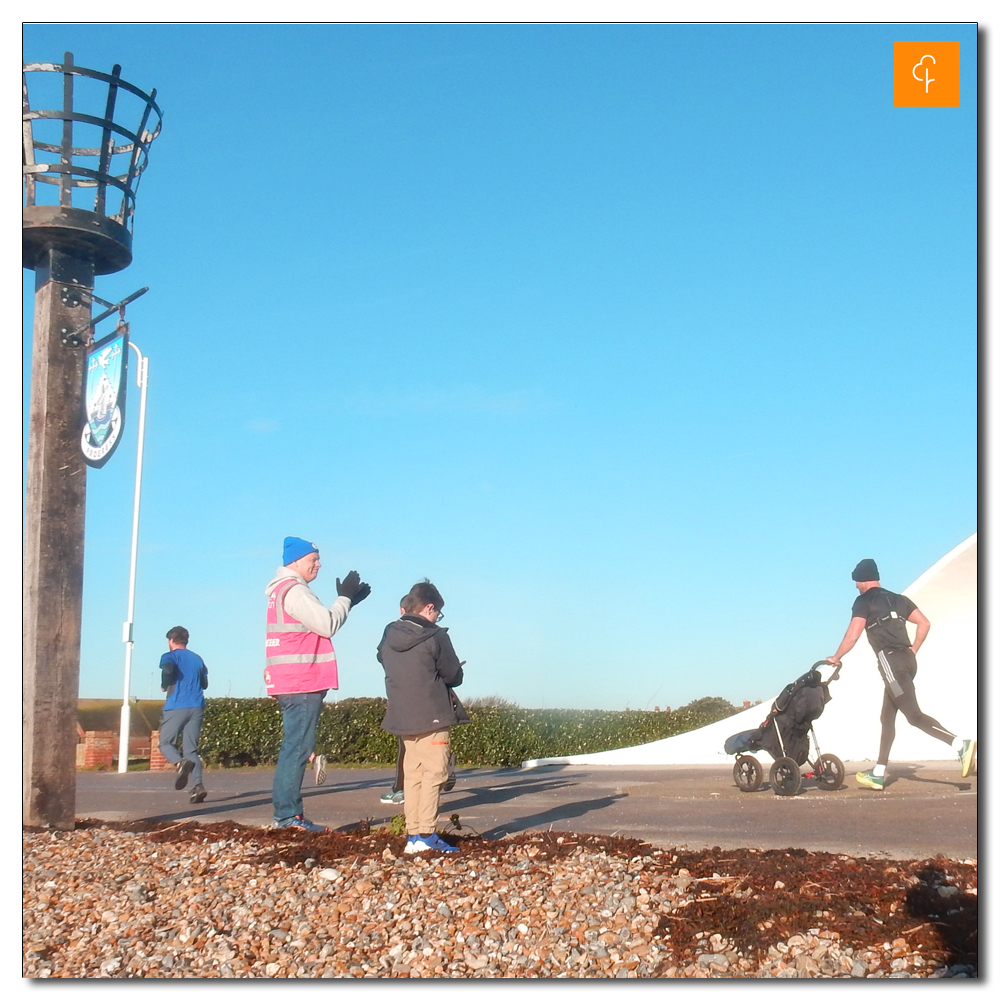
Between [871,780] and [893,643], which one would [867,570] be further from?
[871,780]

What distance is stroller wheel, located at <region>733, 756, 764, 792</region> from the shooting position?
790 centimetres

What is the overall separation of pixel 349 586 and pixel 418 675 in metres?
0.74

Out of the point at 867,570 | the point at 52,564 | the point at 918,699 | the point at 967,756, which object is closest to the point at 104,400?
the point at 52,564

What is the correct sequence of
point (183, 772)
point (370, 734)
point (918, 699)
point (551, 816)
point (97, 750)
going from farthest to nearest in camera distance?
point (370, 734) → point (97, 750) → point (918, 699) → point (183, 772) → point (551, 816)

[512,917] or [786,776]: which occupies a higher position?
[512,917]

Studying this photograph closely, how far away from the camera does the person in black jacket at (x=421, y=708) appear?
16.9 feet

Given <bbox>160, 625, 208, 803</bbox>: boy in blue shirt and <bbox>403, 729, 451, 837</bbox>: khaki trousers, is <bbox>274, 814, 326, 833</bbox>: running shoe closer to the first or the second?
<bbox>403, 729, 451, 837</bbox>: khaki trousers

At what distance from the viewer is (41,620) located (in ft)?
19.2

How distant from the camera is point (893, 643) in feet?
24.2

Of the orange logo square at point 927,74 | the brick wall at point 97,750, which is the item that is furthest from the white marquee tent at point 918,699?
the brick wall at point 97,750

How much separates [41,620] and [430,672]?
7.55 ft

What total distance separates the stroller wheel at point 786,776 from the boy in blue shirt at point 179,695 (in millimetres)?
4517

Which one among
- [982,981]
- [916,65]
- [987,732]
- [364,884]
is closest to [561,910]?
[364,884]

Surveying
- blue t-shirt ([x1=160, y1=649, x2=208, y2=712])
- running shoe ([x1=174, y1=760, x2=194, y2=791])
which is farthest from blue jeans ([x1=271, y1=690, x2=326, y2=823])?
blue t-shirt ([x1=160, y1=649, x2=208, y2=712])
